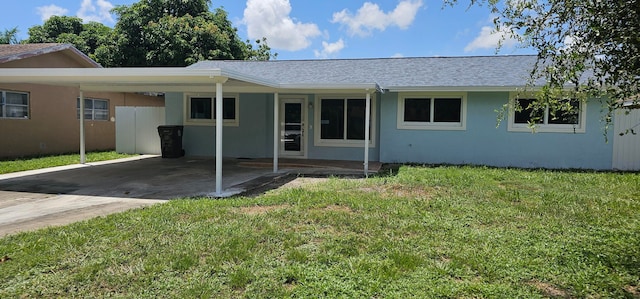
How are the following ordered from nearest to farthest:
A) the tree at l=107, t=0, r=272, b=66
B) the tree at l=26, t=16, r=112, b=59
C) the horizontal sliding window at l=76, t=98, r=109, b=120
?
1. the horizontal sliding window at l=76, t=98, r=109, b=120
2. the tree at l=107, t=0, r=272, b=66
3. the tree at l=26, t=16, r=112, b=59

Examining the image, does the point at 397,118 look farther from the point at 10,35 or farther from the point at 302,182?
the point at 10,35

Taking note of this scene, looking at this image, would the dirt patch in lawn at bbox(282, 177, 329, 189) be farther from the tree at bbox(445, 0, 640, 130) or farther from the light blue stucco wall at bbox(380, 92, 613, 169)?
the tree at bbox(445, 0, 640, 130)

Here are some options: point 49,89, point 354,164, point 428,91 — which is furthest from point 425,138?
point 49,89

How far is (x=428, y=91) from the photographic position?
1179 centimetres

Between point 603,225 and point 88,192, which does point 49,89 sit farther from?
point 603,225

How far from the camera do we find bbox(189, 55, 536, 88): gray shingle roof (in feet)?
39.3

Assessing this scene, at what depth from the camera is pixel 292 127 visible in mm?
13688

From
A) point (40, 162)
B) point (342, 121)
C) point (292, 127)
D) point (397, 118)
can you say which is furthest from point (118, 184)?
point (397, 118)

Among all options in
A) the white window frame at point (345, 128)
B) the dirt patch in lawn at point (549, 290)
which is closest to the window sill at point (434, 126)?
the white window frame at point (345, 128)

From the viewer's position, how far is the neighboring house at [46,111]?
13359mm

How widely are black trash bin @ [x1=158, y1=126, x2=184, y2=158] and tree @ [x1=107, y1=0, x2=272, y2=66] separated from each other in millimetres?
10119

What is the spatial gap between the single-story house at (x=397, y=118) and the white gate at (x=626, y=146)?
23mm

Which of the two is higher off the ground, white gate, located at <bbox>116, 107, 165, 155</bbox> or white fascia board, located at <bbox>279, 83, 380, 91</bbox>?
white fascia board, located at <bbox>279, 83, 380, 91</bbox>

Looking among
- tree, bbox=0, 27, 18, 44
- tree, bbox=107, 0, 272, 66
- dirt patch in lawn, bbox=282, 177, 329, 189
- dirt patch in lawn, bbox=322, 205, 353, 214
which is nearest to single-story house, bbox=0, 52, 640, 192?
dirt patch in lawn, bbox=282, 177, 329, 189
